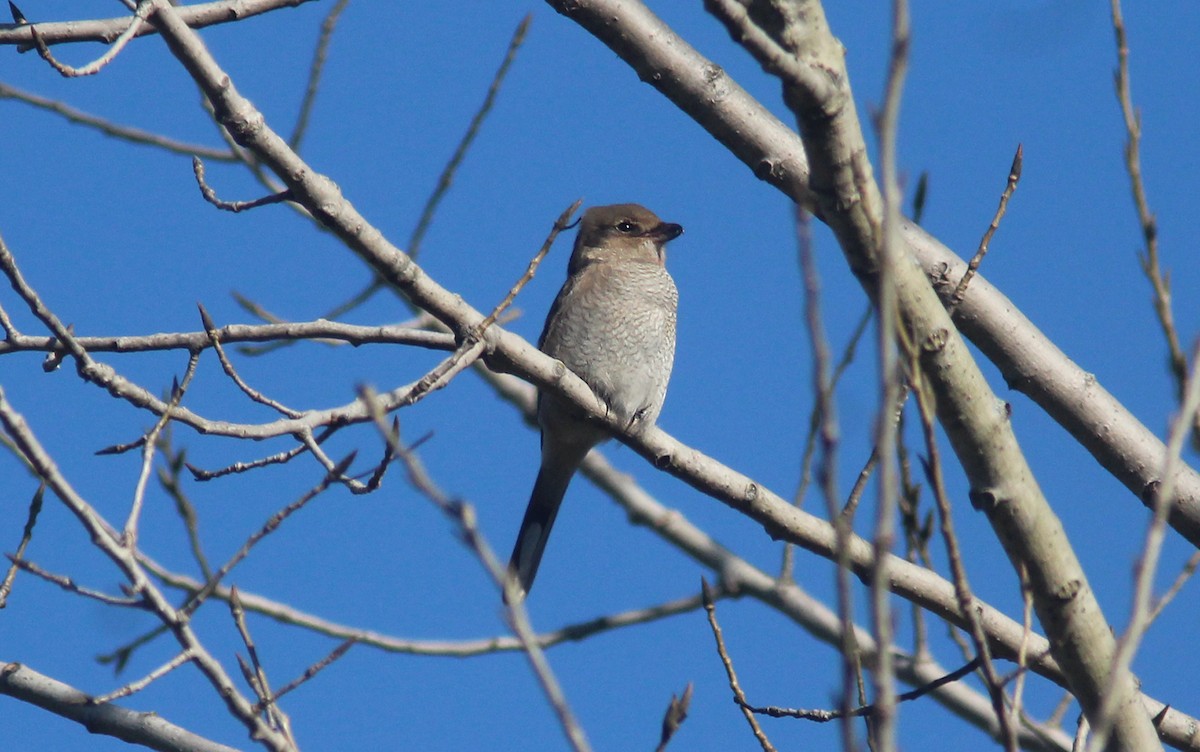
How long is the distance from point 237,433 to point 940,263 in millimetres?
1746

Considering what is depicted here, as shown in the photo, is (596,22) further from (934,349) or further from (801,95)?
(934,349)

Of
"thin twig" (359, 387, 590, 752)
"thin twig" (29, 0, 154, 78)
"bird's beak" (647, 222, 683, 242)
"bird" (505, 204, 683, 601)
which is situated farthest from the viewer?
"bird's beak" (647, 222, 683, 242)

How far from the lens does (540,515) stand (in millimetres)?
4777

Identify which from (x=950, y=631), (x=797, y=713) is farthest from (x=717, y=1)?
(x=950, y=631)

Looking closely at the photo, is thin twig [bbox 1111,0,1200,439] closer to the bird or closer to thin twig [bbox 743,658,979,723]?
thin twig [bbox 743,658,979,723]

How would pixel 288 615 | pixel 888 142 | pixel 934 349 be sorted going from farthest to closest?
pixel 288 615 < pixel 934 349 < pixel 888 142

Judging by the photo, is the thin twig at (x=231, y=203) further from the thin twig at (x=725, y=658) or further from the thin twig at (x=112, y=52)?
the thin twig at (x=725, y=658)

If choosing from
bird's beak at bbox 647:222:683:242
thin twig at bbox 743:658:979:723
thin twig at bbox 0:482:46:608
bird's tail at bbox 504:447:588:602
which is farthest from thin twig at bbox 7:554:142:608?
bird's beak at bbox 647:222:683:242

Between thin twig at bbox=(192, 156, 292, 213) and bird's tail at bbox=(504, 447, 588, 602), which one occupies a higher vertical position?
bird's tail at bbox=(504, 447, 588, 602)

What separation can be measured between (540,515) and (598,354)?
66 cm

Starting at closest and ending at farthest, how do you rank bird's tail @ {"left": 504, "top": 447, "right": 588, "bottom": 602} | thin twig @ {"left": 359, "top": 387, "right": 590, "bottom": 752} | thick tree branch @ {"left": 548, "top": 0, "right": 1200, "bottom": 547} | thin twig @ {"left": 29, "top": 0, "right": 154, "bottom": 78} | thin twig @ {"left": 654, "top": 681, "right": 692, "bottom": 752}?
thin twig @ {"left": 359, "top": 387, "right": 590, "bottom": 752}, thin twig @ {"left": 654, "top": 681, "right": 692, "bottom": 752}, thin twig @ {"left": 29, "top": 0, "right": 154, "bottom": 78}, thick tree branch @ {"left": 548, "top": 0, "right": 1200, "bottom": 547}, bird's tail @ {"left": 504, "top": 447, "right": 588, "bottom": 602}

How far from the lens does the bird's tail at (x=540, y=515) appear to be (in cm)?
470

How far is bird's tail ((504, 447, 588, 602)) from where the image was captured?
15.4ft

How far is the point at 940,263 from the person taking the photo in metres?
3.13
